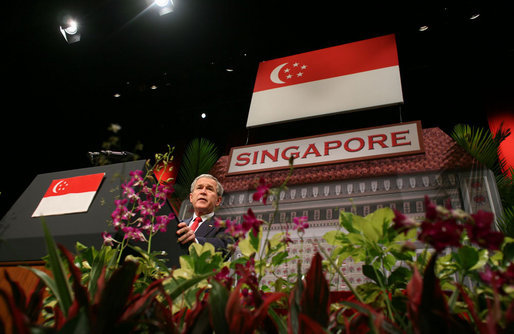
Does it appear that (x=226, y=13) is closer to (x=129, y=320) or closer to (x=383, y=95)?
(x=383, y=95)

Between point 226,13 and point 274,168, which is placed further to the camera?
point 226,13

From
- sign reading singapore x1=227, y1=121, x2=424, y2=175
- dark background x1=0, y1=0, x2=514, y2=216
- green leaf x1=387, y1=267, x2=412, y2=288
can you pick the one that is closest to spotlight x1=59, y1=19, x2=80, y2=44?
dark background x1=0, y1=0, x2=514, y2=216

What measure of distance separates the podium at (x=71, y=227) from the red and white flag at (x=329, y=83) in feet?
3.36

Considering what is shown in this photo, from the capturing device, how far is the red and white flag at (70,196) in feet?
3.63

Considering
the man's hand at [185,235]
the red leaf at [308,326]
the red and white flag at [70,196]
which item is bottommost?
the red leaf at [308,326]

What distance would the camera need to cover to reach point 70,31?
3.19 meters

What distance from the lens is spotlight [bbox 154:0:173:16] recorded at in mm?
3008

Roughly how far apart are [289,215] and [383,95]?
37.5 inches

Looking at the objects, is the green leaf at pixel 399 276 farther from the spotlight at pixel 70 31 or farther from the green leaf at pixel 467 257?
the spotlight at pixel 70 31

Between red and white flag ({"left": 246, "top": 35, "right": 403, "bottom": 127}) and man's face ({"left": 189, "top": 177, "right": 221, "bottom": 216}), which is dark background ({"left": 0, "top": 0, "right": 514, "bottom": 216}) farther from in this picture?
man's face ({"left": 189, "top": 177, "right": 221, "bottom": 216})

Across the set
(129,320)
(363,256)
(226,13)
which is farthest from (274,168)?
(226,13)

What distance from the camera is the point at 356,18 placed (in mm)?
3201

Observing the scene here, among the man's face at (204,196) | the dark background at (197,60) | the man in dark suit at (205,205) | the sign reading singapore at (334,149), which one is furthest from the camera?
the dark background at (197,60)

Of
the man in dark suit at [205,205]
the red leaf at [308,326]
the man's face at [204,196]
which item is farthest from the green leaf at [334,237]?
the man's face at [204,196]
